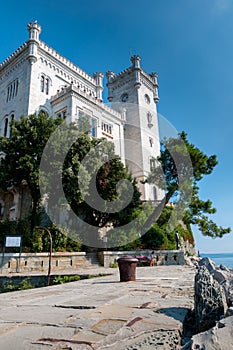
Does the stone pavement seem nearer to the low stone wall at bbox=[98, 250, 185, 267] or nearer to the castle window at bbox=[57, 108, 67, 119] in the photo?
the low stone wall at bbox=[98, 250, 185, 267]

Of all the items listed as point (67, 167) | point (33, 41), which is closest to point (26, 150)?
point (67, 167)

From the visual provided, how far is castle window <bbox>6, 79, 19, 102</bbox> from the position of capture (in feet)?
74.2

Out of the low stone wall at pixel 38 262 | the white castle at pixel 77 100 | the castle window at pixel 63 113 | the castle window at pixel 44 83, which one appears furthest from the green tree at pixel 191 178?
the castle window at pixel 44 83

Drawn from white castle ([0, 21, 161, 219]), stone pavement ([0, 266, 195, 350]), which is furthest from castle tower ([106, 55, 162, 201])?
stone pavement ([0, 266, 195, 350])

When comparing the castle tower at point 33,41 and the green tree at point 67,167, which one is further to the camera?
the castle tower at point 33,41

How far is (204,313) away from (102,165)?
13202mm

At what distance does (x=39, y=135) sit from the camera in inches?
560

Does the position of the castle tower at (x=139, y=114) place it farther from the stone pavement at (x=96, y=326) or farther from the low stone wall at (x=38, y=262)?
the stone pavement at (x=96, y=326)

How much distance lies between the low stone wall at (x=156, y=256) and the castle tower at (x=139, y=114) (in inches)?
456

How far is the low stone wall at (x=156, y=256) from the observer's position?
43.8 feet

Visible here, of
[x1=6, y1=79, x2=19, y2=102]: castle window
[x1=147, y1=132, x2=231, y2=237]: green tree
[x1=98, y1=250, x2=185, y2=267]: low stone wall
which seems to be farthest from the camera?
[x1=6, y1=79, x2=19, y2=102]: castle window

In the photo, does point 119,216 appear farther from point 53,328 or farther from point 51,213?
point 53,328

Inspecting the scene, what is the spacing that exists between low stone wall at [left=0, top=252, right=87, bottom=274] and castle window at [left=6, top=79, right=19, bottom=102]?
53.4 ft

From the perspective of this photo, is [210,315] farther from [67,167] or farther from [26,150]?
[26,150]
